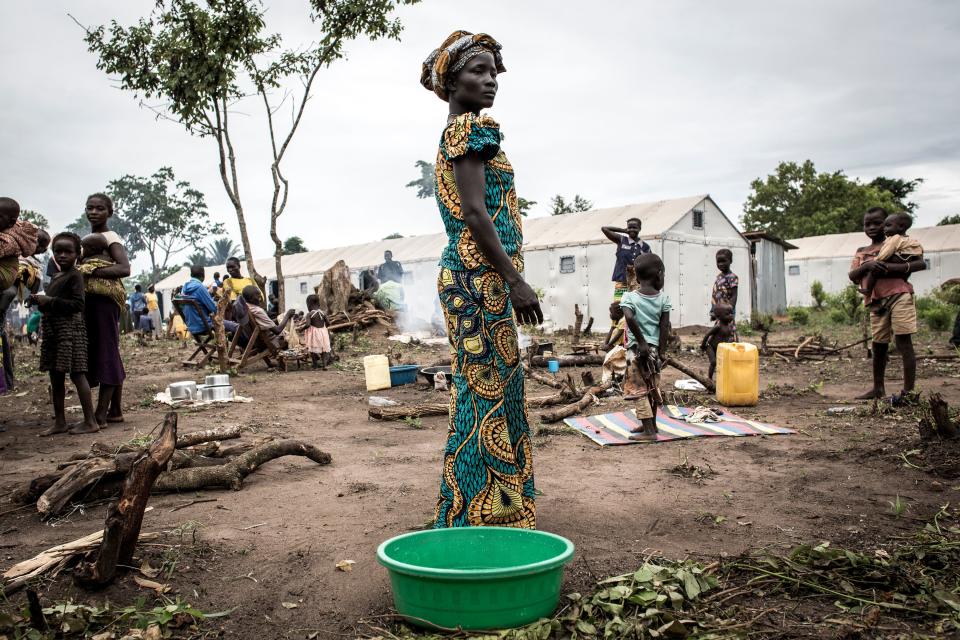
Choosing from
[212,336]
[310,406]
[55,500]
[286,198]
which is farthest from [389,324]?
[55,500]

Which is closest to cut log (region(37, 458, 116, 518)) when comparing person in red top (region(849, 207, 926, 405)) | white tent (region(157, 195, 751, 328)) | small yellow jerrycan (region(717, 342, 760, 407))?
small yellow jerrycan (region(717, 342, 760, 407))

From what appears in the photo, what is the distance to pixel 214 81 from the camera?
12.8m

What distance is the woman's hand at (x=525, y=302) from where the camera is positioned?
2.38 m

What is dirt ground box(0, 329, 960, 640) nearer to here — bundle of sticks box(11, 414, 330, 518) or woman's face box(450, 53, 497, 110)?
bundle of sticks box(11, 414, 330, 518)

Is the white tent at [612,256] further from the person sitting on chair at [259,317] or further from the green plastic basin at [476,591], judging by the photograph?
the green plastic basin at [476,591]

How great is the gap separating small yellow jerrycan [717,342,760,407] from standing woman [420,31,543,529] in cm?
409

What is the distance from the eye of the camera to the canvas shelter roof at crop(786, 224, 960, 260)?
78.4ft

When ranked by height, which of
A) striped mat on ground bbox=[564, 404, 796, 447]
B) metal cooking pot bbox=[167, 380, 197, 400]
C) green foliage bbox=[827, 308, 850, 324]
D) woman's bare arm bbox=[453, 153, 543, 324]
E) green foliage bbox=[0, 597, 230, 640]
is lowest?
striped mat on ground bbox=[564, 404, 796, 447]

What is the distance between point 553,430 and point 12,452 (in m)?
3.90

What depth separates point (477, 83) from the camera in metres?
2.52

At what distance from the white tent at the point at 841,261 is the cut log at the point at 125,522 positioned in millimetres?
25959

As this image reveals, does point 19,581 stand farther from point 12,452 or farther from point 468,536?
point 12,452

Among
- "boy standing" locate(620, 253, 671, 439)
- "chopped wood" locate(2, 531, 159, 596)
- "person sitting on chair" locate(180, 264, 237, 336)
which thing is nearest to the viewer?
"chopped wood" locate(2, 531, 159, 596)

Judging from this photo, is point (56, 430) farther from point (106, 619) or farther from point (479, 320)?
point (479, 320)
